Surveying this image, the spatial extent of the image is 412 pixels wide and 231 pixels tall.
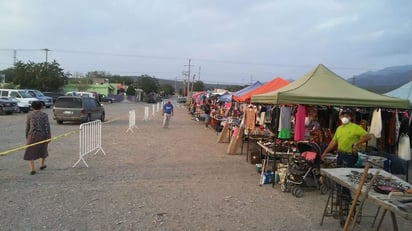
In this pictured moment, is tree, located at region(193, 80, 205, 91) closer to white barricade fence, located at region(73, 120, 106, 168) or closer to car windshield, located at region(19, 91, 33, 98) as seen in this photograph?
car windshield, located at region(19, 91, 33, 98)

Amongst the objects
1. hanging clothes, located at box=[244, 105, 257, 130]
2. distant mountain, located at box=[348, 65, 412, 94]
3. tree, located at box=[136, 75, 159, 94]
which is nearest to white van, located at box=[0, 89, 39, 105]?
hanging clothes, located at box=[244, 105, 257, 130]

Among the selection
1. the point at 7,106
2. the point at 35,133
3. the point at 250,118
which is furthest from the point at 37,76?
the point at 35,133

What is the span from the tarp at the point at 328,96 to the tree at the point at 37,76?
55352mm

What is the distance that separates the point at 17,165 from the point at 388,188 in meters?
8.70

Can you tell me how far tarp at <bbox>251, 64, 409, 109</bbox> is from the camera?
9102 mm

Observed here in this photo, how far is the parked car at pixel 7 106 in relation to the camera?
28295 mm

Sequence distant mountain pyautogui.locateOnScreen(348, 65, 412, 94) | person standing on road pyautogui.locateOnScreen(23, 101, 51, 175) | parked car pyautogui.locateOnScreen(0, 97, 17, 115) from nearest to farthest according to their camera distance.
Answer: person standing on road pyautogui.locateOnScreen(23, 101, 51, 175), distant mountain pyautogui.locateOnScreen(348, 65, 412, 94), parked car pyautogui.locateOnScreen(0, 97, 17, 115)

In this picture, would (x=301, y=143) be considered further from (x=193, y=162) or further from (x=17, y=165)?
(x=17, y=165)

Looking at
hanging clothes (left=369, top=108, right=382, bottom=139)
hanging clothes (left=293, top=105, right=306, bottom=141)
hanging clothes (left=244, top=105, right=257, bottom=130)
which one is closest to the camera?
hanging clothes (left=293, top=105, right=306, bottom=141)

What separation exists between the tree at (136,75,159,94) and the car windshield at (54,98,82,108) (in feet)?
344

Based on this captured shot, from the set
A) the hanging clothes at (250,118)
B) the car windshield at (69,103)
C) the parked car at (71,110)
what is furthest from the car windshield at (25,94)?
the hanging clothes at (250,118)

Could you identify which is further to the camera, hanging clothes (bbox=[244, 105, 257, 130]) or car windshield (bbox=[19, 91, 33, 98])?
car windshield (bbox=[19, 91, 33, 98])

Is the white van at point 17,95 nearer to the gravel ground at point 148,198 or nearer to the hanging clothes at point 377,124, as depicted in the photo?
the gravel ground at point 148,198

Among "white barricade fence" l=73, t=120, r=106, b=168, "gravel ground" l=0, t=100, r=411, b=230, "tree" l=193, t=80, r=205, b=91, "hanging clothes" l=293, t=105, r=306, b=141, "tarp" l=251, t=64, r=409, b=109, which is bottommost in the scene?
"gravel ground" l=0, t=100, r=411, b=230
